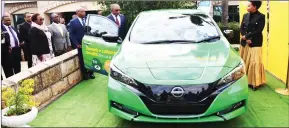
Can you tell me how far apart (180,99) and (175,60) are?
2.06 ft

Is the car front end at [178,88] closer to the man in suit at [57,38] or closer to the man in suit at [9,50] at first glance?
the man in suit at [9,50]

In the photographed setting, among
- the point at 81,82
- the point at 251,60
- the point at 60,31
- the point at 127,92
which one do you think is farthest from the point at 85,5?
the point at 127,92

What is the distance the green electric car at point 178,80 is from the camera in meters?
3.73

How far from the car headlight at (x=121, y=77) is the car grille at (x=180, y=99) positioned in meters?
0.19

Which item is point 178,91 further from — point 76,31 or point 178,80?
point 76,31

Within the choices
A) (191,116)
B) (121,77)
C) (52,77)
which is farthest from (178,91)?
(52,77)

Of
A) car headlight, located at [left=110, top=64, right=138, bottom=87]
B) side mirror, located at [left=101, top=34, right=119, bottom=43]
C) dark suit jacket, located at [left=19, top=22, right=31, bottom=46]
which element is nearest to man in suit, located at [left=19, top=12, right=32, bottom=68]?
dark suit jacket, located at [left=19, top=22, right=31, bottom=46]

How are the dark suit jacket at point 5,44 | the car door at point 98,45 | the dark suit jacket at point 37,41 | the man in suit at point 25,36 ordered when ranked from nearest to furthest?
the car door at point 98,45, the dark suit jacket at point 37,41, the dark suit jacket at point 5,44, the man in suit at point 25,36

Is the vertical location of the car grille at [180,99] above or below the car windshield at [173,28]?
below

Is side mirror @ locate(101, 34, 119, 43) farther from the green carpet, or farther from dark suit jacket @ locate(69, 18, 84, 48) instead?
dark suit jacket @ locate(69, 18, 84, 48)

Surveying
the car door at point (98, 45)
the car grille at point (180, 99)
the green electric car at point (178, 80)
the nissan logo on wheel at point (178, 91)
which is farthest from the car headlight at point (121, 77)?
the car door at point (98, 45)

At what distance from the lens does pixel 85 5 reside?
19359mm

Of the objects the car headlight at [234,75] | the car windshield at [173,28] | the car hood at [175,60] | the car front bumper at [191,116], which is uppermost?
the car windshield at [173,28]

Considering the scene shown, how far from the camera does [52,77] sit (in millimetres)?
5613
